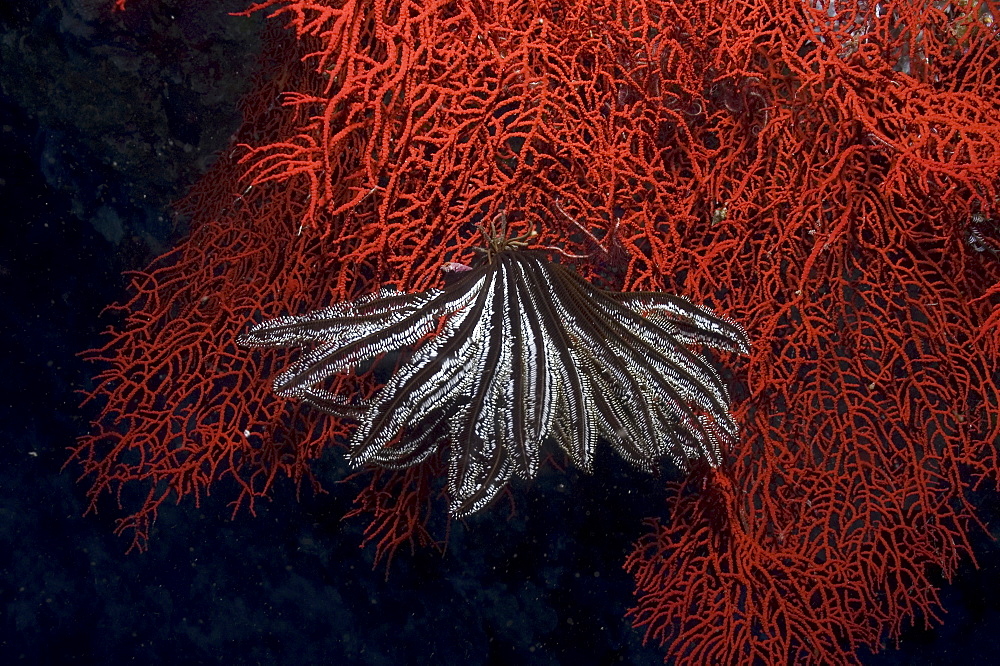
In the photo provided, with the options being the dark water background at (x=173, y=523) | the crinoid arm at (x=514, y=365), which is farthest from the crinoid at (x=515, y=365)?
the dark water background at (x=173, y=523)

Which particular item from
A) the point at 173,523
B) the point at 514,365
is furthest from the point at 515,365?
the point at 173,523

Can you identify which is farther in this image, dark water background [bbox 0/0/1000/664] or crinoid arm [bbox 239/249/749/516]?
dark water background [bbox 0/0/1000/664]

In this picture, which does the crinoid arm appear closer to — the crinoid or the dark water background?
the crinoid

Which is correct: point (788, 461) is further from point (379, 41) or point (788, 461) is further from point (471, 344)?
point (379, 41)

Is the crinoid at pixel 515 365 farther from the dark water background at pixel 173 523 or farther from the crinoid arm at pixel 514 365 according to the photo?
the dark water background at pixel 173 523

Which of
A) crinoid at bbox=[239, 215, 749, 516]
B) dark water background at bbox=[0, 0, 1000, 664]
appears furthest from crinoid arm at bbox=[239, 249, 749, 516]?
dark water background at bbox=[0, 0, 1000, 664]

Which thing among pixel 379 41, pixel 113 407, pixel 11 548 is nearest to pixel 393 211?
pixel 379 41
